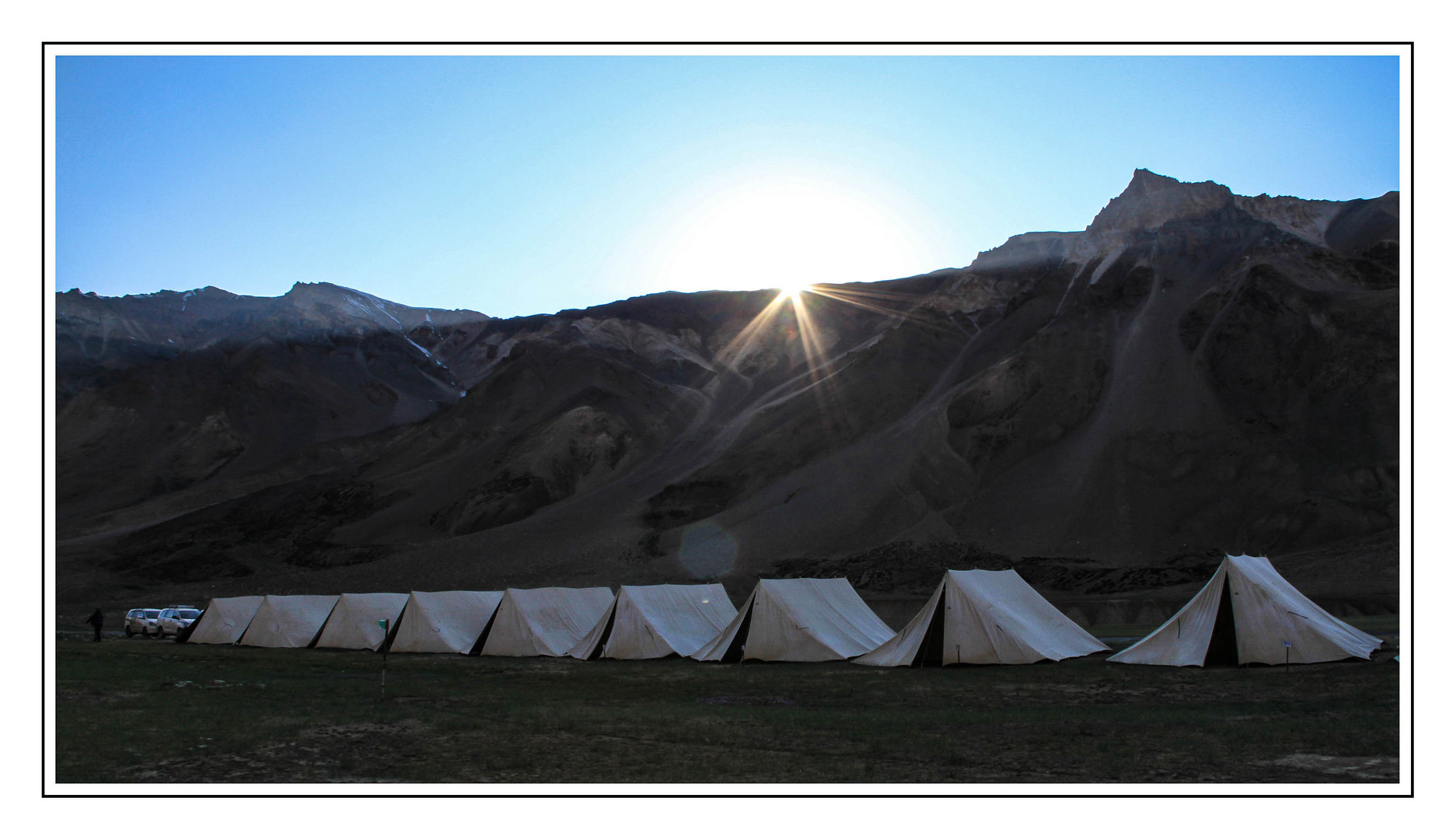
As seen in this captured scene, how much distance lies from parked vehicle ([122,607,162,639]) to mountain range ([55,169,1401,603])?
20101 mm

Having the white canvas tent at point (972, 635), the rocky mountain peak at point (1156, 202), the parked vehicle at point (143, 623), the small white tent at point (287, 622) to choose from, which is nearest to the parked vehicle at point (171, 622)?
the parked vehicle at point (143, 623)

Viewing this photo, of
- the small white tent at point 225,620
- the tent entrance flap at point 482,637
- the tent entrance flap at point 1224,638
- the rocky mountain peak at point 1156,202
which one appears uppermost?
the rocky mountain peak at point 1156,202

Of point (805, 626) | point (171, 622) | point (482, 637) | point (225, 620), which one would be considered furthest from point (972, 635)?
point (171, 622)

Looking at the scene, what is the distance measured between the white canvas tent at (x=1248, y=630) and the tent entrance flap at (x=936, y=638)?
3.53 meters

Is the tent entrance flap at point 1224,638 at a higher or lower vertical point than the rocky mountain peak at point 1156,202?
lower

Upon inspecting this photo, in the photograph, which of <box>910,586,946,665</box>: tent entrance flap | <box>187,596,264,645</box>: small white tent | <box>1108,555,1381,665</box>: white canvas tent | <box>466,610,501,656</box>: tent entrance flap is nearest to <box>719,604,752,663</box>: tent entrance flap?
<box>910,586,946,665</box>: tent entrance flap

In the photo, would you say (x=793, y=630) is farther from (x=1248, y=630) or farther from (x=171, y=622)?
(x=171, y=622)

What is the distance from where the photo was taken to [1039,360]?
70.8m

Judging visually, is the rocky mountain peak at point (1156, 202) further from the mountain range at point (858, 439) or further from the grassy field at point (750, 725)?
the grassy field at point (750, 725)

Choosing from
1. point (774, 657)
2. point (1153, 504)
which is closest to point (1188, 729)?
point (774, 657)

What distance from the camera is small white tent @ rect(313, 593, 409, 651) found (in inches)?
1251

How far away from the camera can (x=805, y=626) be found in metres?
24.5

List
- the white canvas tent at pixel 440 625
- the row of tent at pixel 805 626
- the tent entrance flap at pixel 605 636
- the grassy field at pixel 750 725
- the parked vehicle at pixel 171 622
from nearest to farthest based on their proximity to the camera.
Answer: the grassy field at pixel 750 725 < the row of tent at pixel 805 626 < the tent entrance flap at pixel 605 636 < the white canvas tent at pixel 440 625 < the parked vehicle at pixel 171 622
